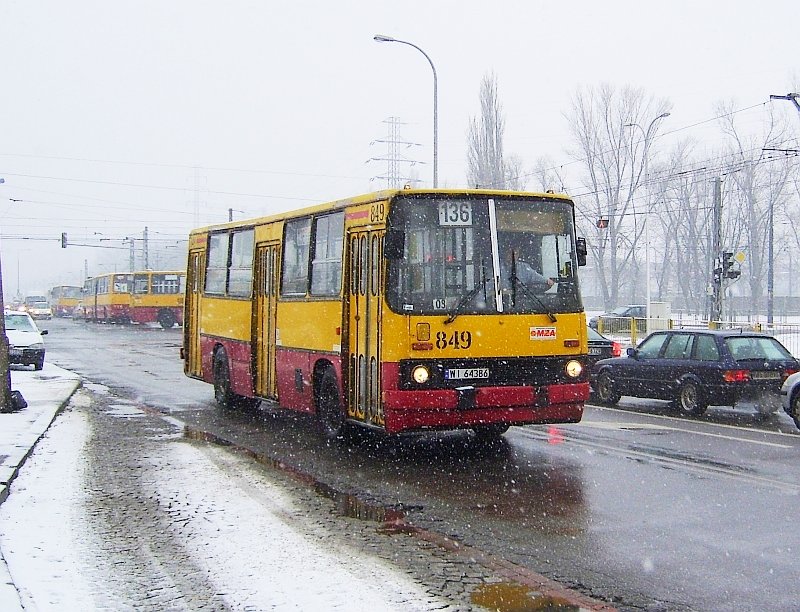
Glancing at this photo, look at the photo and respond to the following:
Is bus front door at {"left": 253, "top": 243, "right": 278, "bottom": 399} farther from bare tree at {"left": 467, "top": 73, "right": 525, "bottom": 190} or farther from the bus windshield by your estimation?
bare tree at {"left": 467, "top": 73, "right": 525, "bottom": 190}

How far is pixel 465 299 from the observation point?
11453 millimetres

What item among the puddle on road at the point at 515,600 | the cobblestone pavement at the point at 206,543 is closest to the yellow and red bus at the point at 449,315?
the cobblestone pavement at the point at 206,543

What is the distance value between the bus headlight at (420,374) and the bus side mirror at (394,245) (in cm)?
121

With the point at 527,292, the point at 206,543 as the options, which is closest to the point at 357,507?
the point at 206,543

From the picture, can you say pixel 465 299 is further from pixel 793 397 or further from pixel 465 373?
pixel 793 397

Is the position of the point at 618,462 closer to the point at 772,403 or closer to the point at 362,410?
the point at 362,410

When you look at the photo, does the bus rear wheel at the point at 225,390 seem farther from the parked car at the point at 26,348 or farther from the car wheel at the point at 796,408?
the parked car at the point at 26,348

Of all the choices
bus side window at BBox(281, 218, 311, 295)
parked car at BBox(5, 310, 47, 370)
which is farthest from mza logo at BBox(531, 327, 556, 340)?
parked car at BBox(5, 310, 47, 370)

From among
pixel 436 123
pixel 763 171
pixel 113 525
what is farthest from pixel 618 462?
pixel 763 171

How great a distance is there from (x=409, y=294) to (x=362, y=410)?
155 cm

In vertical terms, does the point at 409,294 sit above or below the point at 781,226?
below

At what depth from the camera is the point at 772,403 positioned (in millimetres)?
17078

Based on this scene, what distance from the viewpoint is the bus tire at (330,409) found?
12812mm

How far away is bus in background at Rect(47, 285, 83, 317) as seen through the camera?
96.2 m
